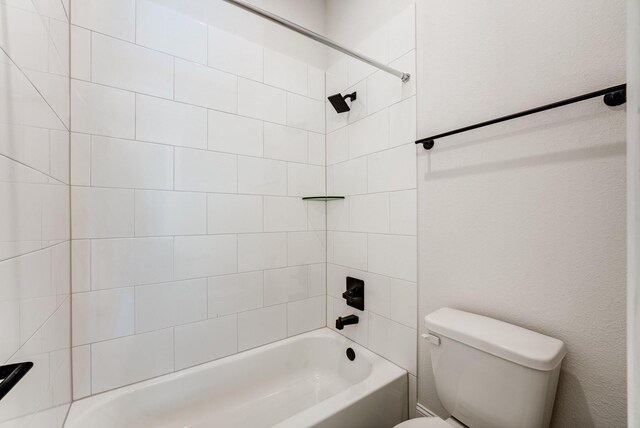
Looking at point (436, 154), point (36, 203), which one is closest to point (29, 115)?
point (36, 203)

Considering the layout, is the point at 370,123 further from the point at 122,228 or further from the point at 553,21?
the point at 122,228

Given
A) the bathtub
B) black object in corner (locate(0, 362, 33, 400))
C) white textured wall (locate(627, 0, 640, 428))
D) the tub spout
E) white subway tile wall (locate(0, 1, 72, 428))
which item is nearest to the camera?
white textured wall (locate(627, 0, 640, 428))

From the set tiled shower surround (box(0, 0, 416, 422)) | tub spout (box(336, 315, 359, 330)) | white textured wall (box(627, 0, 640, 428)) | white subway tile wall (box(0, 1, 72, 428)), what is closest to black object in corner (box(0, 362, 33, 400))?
white subway tile wall (box(0, 1, 72, 428))

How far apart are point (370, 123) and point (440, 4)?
0.59 m

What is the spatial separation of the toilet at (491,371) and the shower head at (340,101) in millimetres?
1235

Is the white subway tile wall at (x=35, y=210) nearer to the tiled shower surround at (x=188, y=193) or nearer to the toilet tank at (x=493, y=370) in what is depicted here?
the tiled shower surround at (x=188, y=193)

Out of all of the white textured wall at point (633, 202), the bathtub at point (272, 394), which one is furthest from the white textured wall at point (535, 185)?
the white textured wall at point (633, 202)

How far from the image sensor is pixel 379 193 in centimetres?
144

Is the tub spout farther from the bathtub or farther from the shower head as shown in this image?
the shower head

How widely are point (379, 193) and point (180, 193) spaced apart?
104cm

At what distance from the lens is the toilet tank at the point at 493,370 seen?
0.76 meters

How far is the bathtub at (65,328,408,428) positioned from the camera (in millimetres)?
1091

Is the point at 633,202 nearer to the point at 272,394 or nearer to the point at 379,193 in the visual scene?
the point at 379,193

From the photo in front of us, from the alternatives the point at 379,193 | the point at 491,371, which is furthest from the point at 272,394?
the point at 379,193
